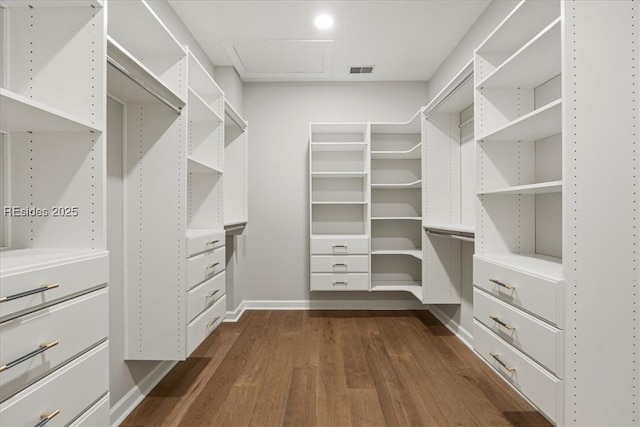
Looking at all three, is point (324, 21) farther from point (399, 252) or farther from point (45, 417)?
point (45, 417)

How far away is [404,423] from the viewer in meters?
1.70

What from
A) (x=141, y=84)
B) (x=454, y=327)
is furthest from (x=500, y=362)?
(x=141, y=84)

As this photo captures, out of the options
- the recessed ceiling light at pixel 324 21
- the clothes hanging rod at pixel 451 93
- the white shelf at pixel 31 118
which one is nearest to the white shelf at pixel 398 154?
the clothes hanging rod at pixel 451 93

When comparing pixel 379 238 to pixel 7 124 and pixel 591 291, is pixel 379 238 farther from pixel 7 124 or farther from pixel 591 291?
pixel 7 124

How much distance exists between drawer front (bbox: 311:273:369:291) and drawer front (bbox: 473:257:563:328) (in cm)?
158

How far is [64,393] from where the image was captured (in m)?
0.94

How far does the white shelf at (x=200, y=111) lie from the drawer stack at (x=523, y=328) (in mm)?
1881

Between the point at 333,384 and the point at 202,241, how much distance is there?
1.20m

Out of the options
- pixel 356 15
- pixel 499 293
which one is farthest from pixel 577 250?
pixel 356 15

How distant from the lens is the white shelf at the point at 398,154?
3322 mm

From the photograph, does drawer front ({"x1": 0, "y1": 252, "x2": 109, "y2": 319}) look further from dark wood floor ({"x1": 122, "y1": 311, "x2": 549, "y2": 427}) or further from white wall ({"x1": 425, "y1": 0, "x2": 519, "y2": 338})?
white wall ({"x1": 425, "y1": 0, "x2": 519, "y2": 338})

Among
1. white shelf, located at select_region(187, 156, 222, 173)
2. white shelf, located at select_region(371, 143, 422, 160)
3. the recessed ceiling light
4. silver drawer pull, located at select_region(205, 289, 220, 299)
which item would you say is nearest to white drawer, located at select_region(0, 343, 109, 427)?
silver drawer pull, located at select_region(205, 289, 220, 299)

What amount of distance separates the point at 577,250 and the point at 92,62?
1.82 m

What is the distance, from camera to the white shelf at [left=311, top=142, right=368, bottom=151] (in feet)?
11.0
